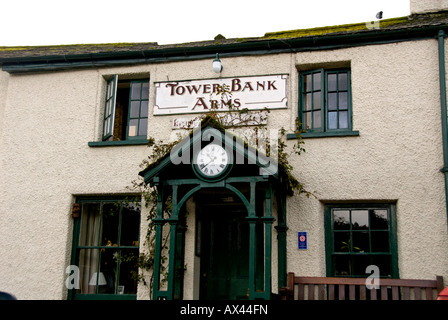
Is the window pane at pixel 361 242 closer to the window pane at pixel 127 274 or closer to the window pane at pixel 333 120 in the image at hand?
the window pane at pixel 333 120

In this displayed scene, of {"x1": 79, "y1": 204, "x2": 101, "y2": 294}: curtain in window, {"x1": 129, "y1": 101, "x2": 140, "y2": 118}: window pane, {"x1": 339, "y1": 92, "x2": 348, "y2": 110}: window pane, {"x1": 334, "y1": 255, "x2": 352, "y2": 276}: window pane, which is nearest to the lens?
{"x1": 334, "y1": 255, "x2": 352, "y2": 276}: window pane

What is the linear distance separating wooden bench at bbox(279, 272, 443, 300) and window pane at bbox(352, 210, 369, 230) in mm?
1046

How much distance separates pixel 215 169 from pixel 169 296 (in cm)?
196

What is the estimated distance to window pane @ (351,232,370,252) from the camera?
29.6ft

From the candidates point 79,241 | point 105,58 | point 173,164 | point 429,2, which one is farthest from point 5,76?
point 429,2

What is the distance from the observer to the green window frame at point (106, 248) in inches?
386

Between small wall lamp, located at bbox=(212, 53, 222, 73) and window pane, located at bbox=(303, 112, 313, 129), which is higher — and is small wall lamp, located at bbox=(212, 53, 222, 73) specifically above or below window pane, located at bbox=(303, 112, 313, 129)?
above

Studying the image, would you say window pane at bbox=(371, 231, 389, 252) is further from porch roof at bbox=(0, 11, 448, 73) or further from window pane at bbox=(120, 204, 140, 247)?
window pane at bbox=(120, 204, 140, 247)

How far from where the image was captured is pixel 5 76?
11148mm

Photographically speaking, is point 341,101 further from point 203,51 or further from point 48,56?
point 48,56

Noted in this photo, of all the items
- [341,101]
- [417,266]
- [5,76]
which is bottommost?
[417,266]

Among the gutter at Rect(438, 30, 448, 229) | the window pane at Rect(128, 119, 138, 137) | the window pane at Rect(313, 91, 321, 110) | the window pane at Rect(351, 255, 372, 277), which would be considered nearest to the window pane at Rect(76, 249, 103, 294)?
the window pane at Rect(128, 119, 138, 137)

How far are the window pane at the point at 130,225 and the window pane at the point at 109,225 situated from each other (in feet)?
0.47

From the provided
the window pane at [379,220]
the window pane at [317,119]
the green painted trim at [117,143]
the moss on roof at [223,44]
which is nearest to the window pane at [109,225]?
the green painted trim at [117,143]
